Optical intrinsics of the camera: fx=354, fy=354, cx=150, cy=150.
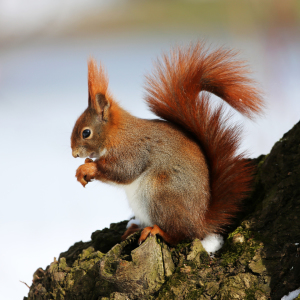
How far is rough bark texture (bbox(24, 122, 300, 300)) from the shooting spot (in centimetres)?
124

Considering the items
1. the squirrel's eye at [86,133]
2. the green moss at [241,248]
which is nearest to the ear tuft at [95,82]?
the squirrel's eye at [86,133]

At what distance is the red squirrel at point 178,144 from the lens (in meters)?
1.39

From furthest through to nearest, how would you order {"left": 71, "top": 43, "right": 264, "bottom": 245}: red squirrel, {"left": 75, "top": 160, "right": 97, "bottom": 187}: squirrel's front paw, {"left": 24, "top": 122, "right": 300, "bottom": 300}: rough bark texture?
{"left": 75, "top": 160, "right": 97, "bottom": 187}: squirrel's front paw < {"left": 71, "top": 43, "right": 264, "bottom": 245}: red squirrel < {"left": 24, "top": 122, "right": 300, "bottom": 300}: rough bark texture

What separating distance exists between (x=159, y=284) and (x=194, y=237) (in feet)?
0.78

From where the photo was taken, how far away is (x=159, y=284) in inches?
50.9

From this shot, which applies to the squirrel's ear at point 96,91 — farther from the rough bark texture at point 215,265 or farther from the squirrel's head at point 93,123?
the rough bark texture at point 215,265

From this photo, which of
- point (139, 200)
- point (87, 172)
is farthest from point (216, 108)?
point (87, 172)

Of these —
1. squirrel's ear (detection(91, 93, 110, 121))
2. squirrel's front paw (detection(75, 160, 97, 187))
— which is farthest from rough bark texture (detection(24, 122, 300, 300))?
squirrel's ear (detection(91, 93, 110, 121))

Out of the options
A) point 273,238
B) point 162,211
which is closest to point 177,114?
point 162,211

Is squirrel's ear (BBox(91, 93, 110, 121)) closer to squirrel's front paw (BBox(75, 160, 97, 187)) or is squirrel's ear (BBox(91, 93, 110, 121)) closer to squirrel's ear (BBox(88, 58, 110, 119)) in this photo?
squirrel's ear (BBox(88, 58, 110, 119))

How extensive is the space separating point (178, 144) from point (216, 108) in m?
0.22

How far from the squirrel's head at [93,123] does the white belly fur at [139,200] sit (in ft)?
0.77

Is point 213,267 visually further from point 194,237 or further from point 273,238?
point 273,238

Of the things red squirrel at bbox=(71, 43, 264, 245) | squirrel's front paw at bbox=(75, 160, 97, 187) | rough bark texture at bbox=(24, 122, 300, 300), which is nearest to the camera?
rough bark texture at bbox=(24, 122, 300, 300)
